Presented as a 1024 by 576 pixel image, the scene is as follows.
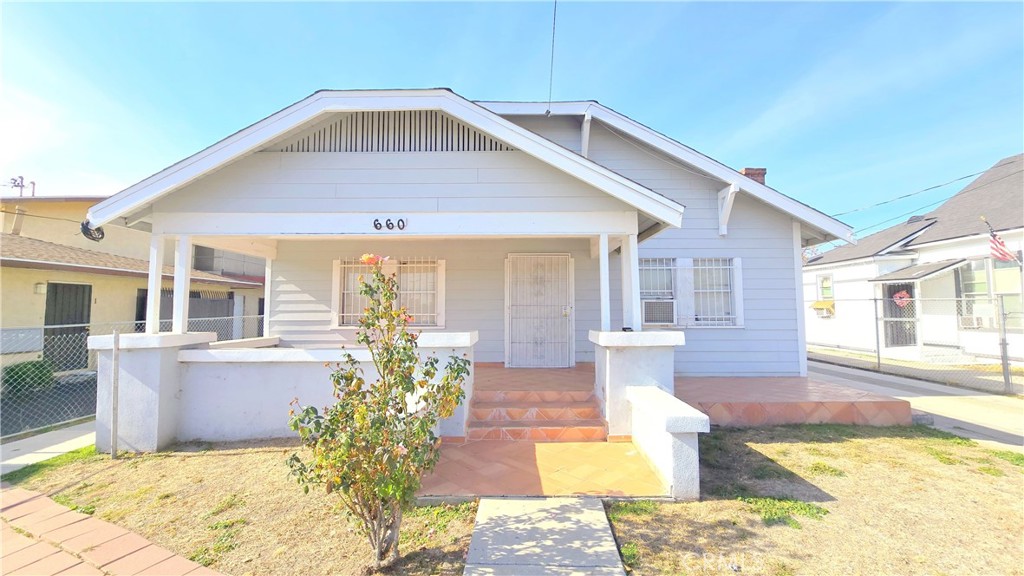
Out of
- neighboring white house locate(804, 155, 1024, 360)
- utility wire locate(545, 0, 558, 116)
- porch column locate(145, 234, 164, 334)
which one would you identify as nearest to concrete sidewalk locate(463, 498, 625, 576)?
porch column locate(145, 234, 164, 334)

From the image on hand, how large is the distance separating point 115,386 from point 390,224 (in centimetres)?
368

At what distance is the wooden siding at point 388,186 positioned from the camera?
5.12m

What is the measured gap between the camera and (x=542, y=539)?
106 inches

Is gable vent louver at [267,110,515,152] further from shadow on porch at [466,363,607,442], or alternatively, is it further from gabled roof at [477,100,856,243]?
shadow on porch at [466,363,607,442]

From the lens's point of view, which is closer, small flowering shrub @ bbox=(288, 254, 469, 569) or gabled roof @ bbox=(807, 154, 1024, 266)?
small flowering shrub @ bbox=(288, 254, 469, 569)

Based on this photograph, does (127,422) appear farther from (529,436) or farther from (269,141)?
(529,436)

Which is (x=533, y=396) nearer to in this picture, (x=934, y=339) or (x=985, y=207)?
(x=934, y=339)

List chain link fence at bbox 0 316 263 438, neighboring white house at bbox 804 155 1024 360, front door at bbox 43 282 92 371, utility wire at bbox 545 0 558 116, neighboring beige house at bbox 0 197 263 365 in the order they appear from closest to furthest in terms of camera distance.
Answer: utility wire at bbox 545 0 558 116
chain link fence at bbox 0 316 263 438
neighboring beige house at bbox 0 197 263 365
front door at bbox 43 282 92 371
neighboring white house at bbox 804 155 1024 360

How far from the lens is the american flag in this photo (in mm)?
10023

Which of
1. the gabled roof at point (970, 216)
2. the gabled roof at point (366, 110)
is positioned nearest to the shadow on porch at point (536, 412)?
the gabled roof at point (366, 110)

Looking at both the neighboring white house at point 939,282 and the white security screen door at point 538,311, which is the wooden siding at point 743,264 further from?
the neighboring white house at point 939,282

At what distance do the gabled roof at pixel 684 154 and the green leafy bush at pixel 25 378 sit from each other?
10874mm

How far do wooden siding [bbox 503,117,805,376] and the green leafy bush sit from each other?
39.6 feet

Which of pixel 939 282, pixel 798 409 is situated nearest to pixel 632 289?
pixel 798 409
